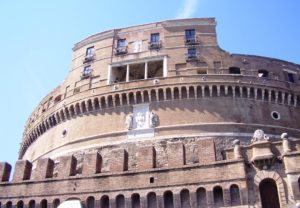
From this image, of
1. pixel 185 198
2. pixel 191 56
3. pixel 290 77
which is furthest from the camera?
pixel 290 77

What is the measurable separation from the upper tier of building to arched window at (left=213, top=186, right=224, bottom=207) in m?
13.7

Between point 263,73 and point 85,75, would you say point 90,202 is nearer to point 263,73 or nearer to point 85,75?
point 85,75

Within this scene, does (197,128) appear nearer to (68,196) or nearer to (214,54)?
(214,54)

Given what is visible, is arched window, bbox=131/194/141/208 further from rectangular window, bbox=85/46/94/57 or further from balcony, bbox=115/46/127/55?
rectangular window, bbox=85/46/94/57

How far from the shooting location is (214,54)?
1300 inches

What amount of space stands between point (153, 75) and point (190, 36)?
465 cm

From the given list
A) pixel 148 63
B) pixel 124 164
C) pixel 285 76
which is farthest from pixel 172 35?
pixel 124 164

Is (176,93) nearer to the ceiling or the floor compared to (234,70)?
nearer to the floor

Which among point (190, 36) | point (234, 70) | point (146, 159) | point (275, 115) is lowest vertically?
point (146, 159)

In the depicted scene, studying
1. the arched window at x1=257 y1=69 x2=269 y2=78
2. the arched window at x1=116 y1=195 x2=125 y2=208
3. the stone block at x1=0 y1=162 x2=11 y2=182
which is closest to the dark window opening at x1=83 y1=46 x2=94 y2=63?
the arched window at x1=257 y1=69 x2=269 y2=78

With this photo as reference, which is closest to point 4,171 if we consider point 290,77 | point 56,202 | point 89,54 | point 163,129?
point 56,202

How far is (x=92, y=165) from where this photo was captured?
17.2 meters

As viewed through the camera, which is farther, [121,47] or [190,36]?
[121,47]

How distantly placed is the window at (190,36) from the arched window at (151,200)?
20.3 m
